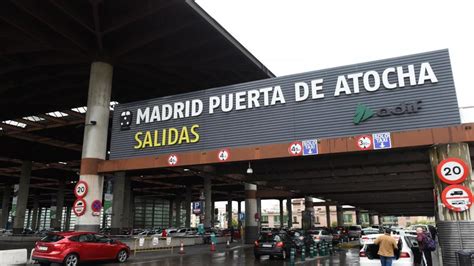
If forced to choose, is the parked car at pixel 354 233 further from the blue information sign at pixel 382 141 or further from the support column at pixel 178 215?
the support column at pixel 178 215

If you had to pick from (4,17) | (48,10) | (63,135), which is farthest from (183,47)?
(63,135)

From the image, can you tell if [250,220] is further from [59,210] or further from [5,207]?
[5,207]

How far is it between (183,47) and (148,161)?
968 centimetres

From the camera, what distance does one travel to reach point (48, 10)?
2208cm

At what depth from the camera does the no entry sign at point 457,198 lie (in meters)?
13.3

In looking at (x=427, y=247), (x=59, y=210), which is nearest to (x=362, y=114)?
(x=427, y=247)

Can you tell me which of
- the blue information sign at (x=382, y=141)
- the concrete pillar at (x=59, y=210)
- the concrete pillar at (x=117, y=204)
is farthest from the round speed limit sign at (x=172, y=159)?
the concrete pillar at (x=59, y=210)

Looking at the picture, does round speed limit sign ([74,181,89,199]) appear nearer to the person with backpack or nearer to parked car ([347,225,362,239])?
the person with backpack

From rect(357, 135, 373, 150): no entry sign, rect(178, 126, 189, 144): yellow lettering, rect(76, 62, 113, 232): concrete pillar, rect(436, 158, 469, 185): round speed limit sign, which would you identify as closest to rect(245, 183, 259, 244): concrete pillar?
rect(76, 62, 113, 232): concrete pillar

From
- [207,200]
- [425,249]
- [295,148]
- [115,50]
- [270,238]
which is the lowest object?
[425,249]

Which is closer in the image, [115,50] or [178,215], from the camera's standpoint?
[115,50]

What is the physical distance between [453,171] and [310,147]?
561 centimetres

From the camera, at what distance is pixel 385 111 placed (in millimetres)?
16297

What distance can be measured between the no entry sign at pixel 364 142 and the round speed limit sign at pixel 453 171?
279cm
